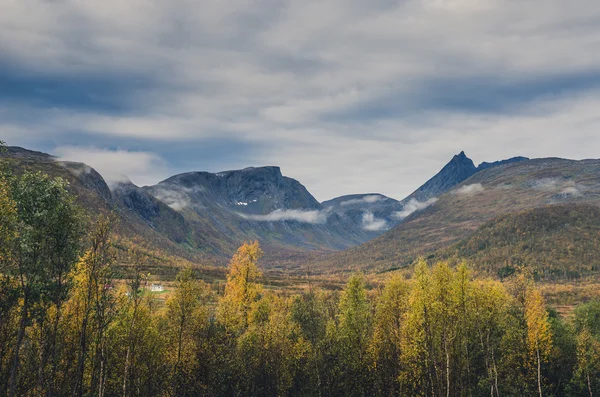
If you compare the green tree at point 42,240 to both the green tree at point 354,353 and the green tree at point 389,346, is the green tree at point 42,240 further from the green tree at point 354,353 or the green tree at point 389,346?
the green tree at point 389,346

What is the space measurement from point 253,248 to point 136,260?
91.8 feet

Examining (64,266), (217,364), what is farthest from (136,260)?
(217,364)

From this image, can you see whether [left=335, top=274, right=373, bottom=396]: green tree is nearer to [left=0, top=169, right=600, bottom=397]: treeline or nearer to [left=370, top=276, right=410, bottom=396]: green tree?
[left=0, top=169, right=600, bottom=397]: treeline

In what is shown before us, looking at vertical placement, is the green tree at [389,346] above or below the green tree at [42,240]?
below

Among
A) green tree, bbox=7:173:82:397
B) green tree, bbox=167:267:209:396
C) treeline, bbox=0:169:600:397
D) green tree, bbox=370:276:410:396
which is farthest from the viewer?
green tree, bbox=370:276:410:396

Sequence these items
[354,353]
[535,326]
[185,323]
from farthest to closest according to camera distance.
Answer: [354,353] < [535,326] < [185,323]

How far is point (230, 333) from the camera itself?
5878 centimetres

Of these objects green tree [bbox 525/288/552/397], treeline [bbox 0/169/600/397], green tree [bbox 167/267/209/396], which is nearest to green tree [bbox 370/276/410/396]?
treeline [bbox 0/169/600/397]

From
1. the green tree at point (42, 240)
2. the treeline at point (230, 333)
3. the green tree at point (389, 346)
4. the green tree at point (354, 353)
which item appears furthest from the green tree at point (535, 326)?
the green tree at point (42, 240)

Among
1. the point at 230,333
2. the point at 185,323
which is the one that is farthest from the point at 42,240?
the point at 230,333

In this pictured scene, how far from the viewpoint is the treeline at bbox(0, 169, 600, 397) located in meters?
37.5

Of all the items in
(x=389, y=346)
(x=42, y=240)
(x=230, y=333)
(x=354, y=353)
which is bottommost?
(x=354, y=353)

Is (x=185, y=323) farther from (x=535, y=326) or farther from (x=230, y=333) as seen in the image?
(x=535, y=326)

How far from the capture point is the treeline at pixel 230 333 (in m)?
37.5
